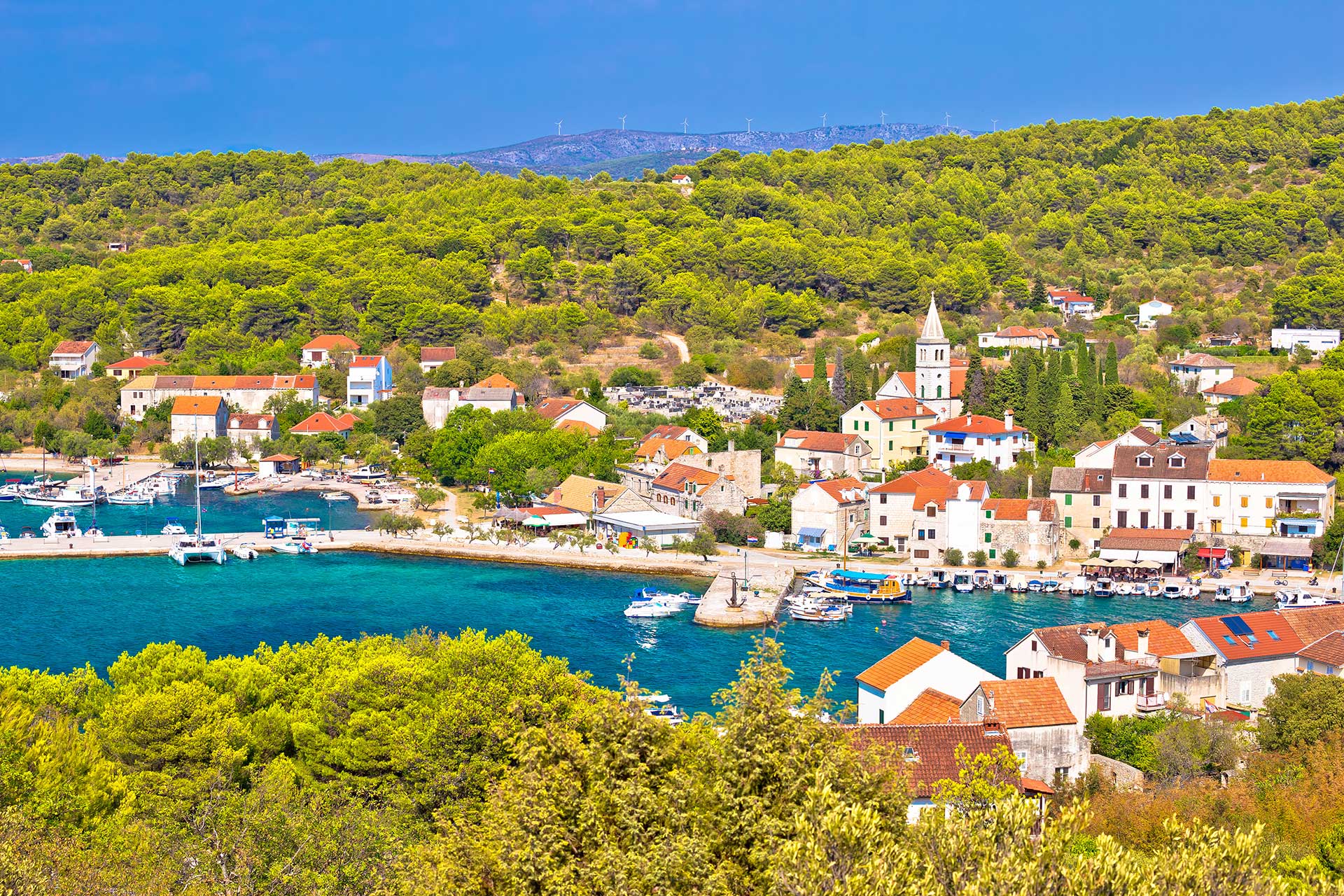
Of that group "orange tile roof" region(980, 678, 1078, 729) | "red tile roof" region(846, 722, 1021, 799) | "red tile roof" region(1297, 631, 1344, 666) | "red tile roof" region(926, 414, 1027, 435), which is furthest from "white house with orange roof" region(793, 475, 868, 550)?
"red tile roof" region(846, 722, 1021, 799)

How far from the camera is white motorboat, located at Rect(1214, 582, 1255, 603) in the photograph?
89.8ft

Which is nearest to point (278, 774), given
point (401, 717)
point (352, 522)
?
point (401, 717)

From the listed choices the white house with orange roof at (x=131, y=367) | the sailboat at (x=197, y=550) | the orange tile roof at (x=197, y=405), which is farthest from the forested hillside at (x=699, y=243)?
the sailboat at (x=197, y=550)

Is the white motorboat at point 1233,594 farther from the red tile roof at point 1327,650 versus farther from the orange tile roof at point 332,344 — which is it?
the orange tile roof at point 332,344

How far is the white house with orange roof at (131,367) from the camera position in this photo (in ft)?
170

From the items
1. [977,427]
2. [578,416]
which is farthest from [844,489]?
[578,416]

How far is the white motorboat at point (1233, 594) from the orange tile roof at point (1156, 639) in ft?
27.8

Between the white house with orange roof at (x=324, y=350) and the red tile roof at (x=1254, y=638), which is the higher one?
the white house with orange roof at (x=324, y=350)

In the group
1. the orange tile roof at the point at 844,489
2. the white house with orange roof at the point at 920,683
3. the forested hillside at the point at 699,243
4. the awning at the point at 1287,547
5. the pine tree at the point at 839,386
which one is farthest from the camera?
the forested hillside at the point at 699,243

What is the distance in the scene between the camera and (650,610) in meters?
26.4

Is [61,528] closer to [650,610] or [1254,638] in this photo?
[650,610]

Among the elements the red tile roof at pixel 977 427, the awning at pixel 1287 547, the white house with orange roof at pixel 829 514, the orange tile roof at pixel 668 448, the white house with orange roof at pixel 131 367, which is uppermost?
the white house with orange roof at pixel 131 367

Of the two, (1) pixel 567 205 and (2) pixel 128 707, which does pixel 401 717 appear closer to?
(2) pixel 128 707

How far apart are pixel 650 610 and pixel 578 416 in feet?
54.4
